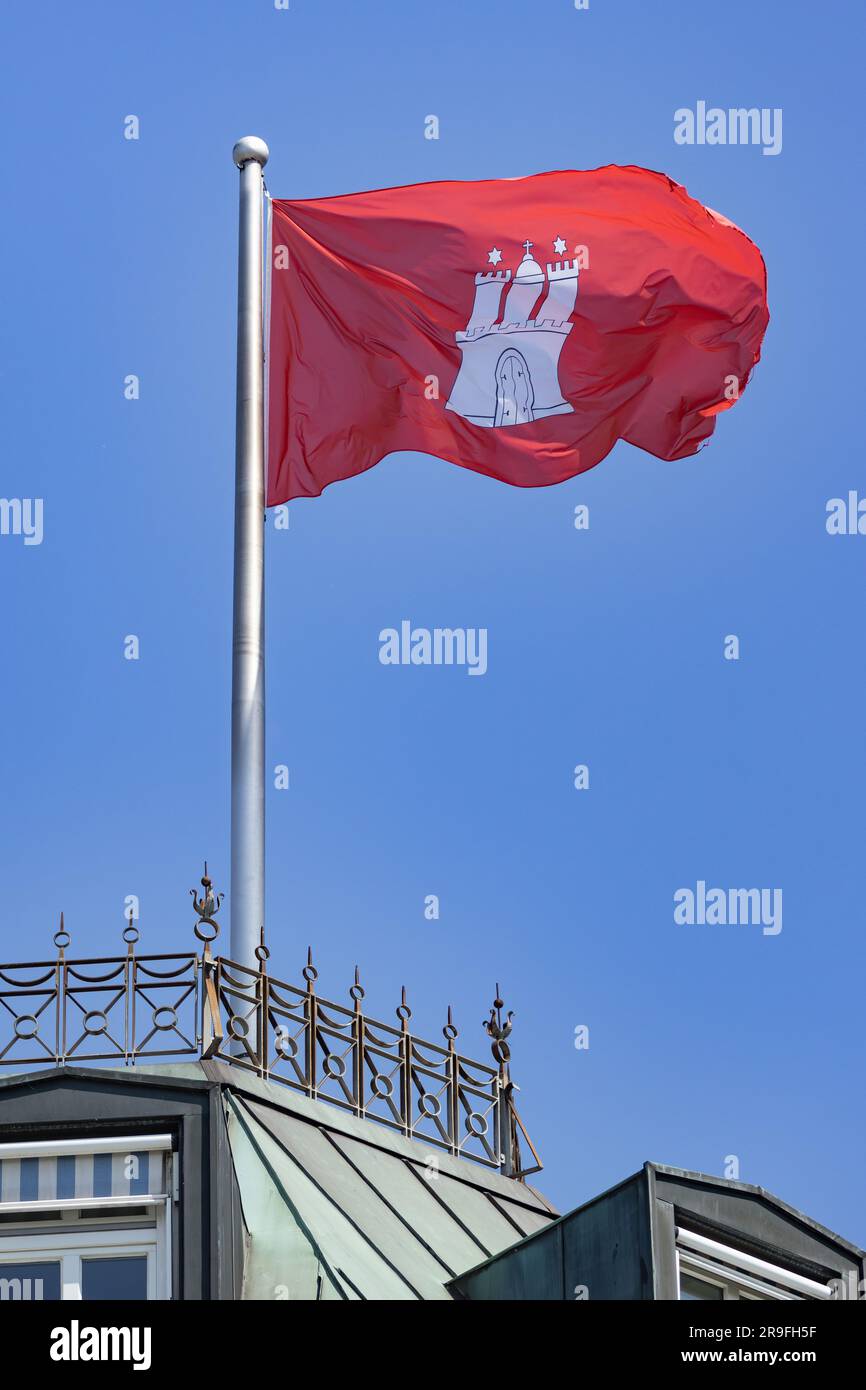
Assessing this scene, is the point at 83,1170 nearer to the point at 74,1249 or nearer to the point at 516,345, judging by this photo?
the point at 74,1249

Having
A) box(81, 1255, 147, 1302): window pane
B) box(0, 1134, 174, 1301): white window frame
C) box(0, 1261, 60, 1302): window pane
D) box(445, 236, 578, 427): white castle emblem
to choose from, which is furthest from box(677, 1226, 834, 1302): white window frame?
box(445, 236, 578, 427): white castle emblem

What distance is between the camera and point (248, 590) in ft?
86.6

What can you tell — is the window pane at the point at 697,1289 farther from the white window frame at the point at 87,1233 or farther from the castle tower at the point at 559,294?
the castle tower at the point at 559,294

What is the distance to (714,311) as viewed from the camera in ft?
98.4

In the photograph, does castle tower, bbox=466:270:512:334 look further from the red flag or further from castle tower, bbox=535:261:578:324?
castle tower, bbox=535:261:578:324

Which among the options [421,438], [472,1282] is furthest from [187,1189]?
[421,438]

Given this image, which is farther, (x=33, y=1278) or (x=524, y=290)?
(x=524, y=290)

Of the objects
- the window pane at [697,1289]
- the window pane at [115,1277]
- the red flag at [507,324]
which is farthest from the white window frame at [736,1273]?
the red flag at [507,324]

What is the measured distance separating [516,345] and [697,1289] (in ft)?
40.1

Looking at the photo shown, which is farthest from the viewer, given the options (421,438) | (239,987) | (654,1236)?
(421,438)

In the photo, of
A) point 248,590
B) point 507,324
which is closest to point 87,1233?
point 248,590

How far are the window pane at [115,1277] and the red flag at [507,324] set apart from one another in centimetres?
951

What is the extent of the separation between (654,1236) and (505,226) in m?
13.9
